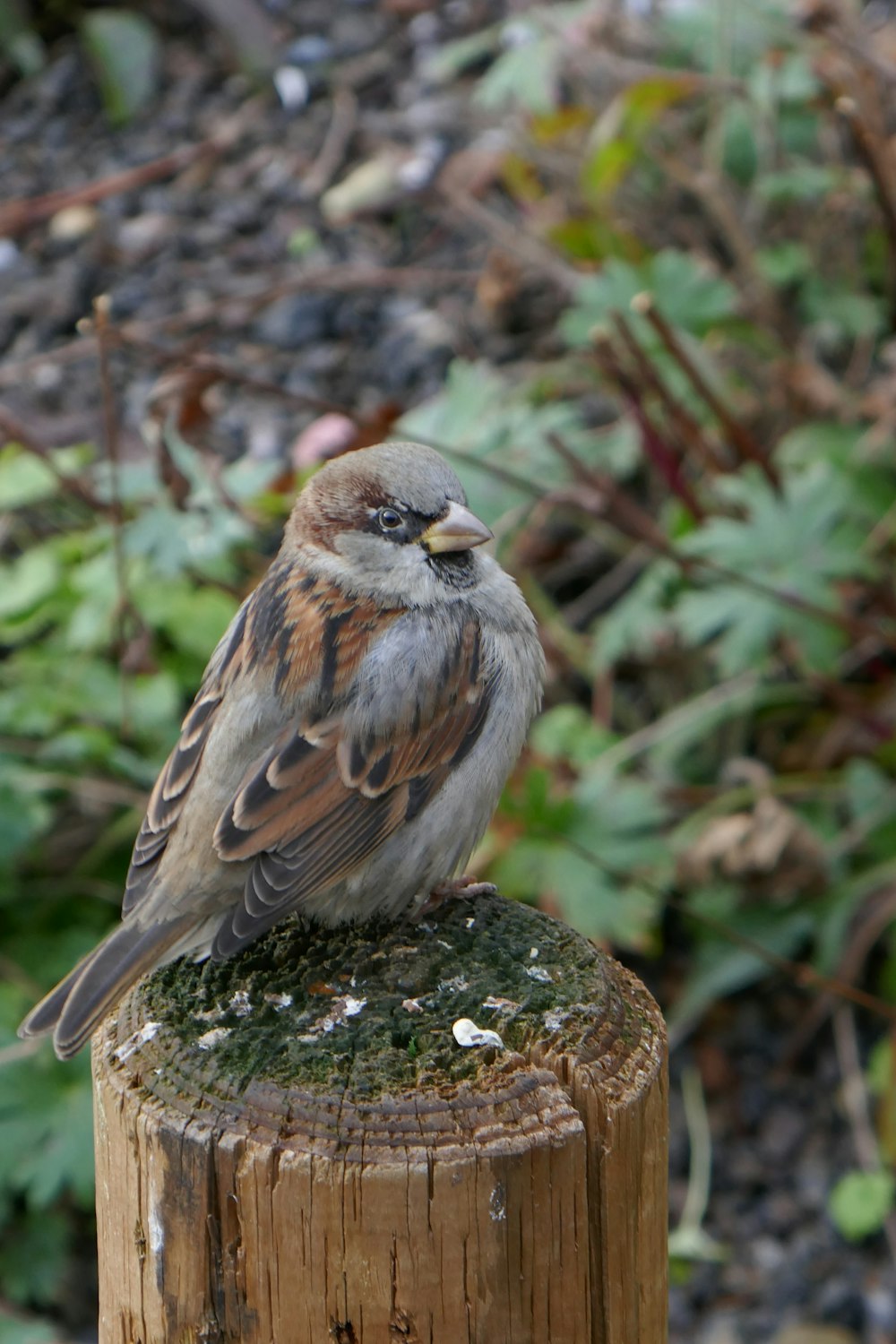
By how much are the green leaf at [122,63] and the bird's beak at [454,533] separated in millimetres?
4720

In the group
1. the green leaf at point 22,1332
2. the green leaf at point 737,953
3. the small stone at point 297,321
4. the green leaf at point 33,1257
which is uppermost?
the small stone at point 297,321

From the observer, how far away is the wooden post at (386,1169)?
1.61 meters

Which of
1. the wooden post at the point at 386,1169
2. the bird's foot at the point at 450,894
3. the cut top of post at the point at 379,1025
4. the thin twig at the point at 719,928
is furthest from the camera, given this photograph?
the thin twig at the point at 719,928

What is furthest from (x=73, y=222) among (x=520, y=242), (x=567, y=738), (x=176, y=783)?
(x=176, y=783)

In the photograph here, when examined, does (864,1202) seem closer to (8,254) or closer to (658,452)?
(658,452)

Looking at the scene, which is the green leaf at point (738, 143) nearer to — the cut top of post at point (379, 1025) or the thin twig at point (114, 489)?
the thin twig at point (114, 489)

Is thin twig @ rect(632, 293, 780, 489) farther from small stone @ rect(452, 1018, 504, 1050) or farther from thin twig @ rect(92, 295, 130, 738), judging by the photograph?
small stone @ rect(452, 1018, 504, 1050)

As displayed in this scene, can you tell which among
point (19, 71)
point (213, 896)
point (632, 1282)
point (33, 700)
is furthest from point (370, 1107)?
point (19, 71)

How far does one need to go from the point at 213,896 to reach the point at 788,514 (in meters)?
2.16

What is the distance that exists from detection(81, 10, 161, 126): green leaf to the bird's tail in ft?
17.5

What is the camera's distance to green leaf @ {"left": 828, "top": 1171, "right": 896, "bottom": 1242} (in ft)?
13.1

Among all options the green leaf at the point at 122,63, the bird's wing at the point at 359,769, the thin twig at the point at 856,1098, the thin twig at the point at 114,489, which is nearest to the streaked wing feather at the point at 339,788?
the bird's wing at the point at 359,769

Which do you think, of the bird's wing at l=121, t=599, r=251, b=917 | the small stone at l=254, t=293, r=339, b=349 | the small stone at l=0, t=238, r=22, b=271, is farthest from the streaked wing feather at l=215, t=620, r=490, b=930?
the small stone at l=0, t=238, r=22, b=271

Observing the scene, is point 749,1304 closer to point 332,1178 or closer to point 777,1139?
point 777,1139
